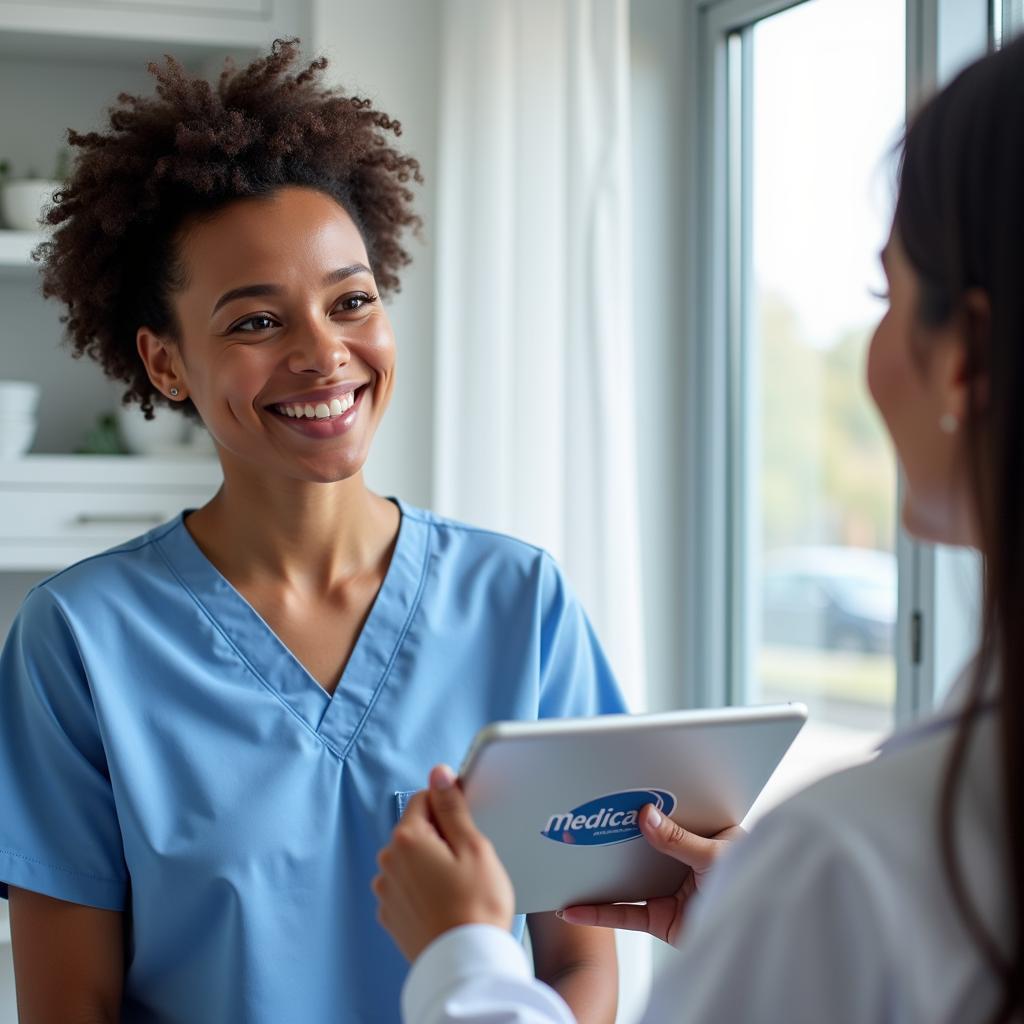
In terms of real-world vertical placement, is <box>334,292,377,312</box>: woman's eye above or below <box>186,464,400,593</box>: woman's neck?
above

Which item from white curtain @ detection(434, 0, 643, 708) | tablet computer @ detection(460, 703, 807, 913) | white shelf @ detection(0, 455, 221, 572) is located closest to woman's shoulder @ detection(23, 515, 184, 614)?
tablet computer @ detection(460, 703, 807, 913)

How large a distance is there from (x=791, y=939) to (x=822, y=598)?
2035 millimetres

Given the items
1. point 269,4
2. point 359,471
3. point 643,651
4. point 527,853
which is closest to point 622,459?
point 643,651

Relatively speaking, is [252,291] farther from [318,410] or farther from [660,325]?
[660,325]

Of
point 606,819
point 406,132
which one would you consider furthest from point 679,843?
point 406,132

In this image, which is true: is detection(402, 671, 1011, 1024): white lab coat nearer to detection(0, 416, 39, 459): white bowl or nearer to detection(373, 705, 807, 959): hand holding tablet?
detection(373, 705, 807, 959): hand holding tablet

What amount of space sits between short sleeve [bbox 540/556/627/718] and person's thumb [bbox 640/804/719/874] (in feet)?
1.10

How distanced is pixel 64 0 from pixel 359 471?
3.94 ft

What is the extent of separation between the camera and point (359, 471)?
57.1 inches

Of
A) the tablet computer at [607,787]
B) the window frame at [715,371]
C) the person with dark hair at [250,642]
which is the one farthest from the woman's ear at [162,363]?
the window frame at [715,371]

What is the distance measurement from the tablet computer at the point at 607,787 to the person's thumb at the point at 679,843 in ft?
0.04

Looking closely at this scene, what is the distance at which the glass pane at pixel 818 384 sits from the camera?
6.88ft

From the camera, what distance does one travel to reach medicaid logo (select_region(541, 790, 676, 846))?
1026mm

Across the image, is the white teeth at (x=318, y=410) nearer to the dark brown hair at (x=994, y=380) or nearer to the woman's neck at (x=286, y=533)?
the woman's neck at (x=286, y=533)
